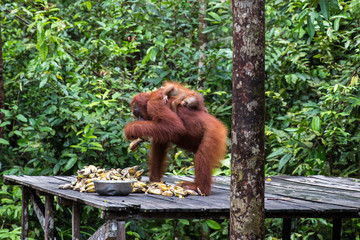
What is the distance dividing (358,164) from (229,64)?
1929mm

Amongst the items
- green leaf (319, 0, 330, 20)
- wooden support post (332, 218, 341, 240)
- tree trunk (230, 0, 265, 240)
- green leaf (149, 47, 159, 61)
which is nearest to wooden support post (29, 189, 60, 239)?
green leaf (149, 47, 159, 61)

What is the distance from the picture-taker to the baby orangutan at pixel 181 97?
A: 4441 millimetres

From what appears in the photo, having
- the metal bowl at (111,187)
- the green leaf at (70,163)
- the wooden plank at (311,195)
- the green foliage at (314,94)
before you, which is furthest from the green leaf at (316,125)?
the green leaf at (70,163)

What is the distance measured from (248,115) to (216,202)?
1.16 metres

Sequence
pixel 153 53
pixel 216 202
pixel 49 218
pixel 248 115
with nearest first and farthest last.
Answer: pixel 248 115 → pixel 216 202 → pixel 49 218 → pixel 153 53

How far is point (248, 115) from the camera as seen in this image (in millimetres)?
2738

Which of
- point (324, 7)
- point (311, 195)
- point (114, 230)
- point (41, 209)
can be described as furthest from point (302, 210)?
point (41, 209)

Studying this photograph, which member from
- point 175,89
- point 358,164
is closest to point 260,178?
point 175,89

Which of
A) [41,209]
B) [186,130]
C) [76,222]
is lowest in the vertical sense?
[41,209]

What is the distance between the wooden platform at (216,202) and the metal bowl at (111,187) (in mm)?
52

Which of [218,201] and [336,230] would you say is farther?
[336,230]

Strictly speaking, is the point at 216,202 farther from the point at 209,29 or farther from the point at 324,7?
the point at 209,29

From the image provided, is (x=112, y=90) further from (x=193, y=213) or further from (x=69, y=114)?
(x=193, y=213)

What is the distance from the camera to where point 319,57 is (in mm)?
6793
